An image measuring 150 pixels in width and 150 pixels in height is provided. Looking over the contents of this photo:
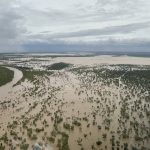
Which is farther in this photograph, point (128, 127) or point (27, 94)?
point (27, 94)

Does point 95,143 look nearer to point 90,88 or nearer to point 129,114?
point 129,114

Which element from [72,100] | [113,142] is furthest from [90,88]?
[113,142]

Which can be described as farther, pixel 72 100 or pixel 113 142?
pixel 72 100

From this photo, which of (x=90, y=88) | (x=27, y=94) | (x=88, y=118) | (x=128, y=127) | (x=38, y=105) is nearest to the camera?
(x=128, y=127)

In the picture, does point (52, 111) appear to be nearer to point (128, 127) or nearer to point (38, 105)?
point (38, 105)

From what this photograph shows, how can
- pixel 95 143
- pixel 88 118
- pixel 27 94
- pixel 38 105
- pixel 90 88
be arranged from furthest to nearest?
pixel 90 88
pixel 27 94
pixel 38 105
pixel 88 118
pixel 95 143

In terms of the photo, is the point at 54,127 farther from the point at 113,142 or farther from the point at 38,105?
the point at 38,105

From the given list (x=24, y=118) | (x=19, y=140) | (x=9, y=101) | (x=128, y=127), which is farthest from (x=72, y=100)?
(x=19, y=140)

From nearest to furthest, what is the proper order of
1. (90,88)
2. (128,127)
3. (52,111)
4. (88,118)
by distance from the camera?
(128,127) < (88,118) < (52,111) < (90,88)

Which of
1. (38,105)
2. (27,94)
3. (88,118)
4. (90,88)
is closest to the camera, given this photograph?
(88,118)
